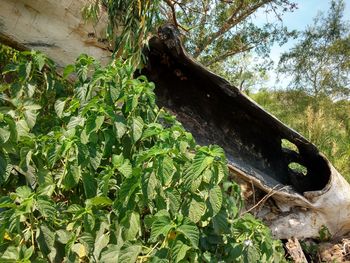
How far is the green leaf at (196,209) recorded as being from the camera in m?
1.38

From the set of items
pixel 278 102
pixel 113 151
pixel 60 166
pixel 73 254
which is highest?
pixel 278 102

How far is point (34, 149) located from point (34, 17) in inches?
50.4

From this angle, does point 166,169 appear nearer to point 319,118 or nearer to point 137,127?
point 137,127

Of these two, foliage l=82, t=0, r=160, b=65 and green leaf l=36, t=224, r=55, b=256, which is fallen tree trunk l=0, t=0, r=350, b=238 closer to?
foliage l=82, t=0, r=160, b=65

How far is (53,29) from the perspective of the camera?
266cm

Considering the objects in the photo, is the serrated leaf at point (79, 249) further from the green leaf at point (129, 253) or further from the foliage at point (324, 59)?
the foliage at point (324, 59)

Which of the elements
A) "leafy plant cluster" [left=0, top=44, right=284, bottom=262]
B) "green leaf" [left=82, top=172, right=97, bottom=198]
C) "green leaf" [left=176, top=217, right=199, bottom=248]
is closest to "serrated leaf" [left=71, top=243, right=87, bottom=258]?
"leafy plant cluster" [left=0, top=44, right=284, bottom=262]

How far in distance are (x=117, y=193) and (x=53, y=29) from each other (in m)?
1.53

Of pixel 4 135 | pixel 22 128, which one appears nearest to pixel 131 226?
pixel 4 135

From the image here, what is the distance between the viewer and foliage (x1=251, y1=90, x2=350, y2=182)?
6.00 m

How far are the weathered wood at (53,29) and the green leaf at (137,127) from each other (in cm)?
123

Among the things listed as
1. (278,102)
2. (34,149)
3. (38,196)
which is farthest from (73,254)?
(278,102)

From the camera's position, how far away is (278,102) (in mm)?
13336

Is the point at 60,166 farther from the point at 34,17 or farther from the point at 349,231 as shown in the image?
the point at 349,231
